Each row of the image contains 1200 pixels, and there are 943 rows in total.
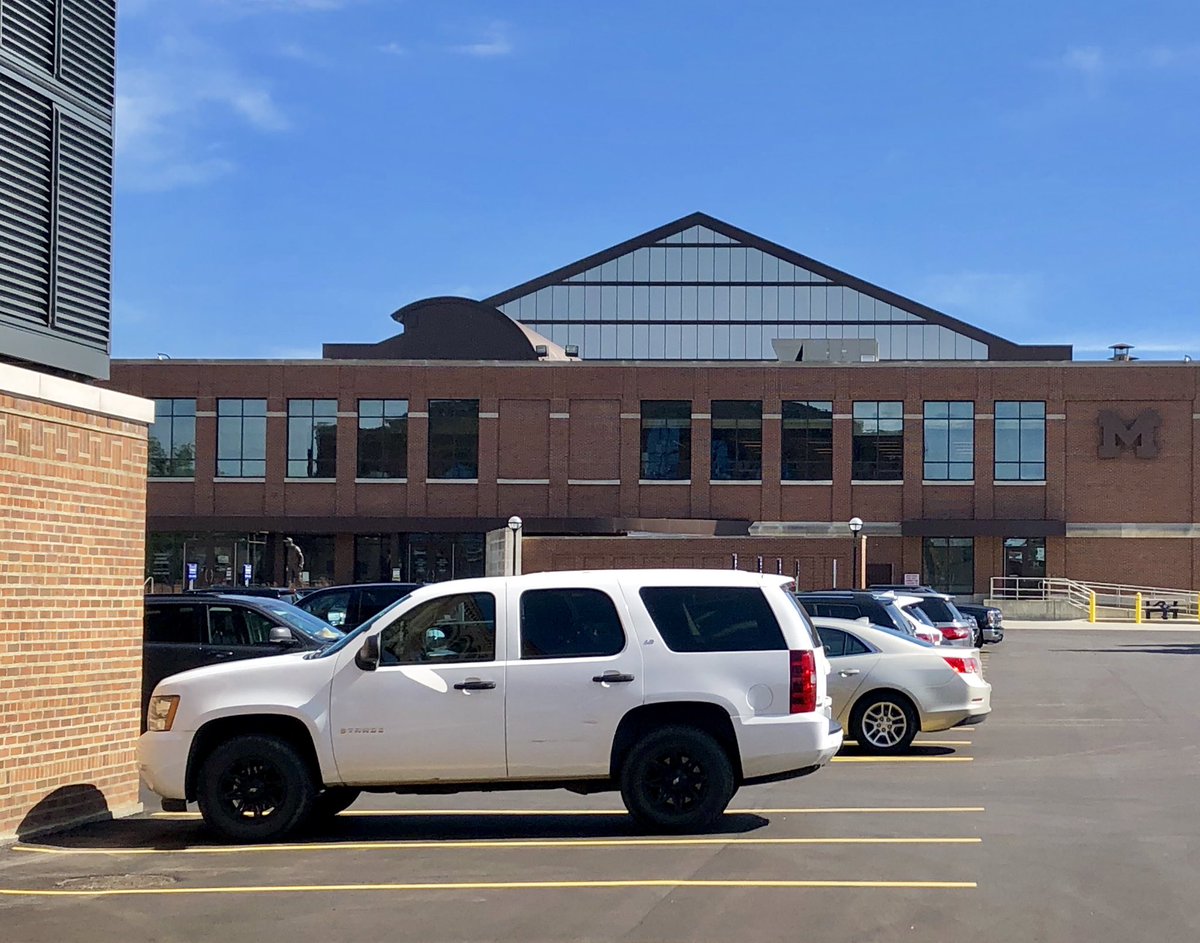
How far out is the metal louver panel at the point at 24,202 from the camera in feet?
37.5

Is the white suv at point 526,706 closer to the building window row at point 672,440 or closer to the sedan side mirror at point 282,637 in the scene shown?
the sedan side mirror at point 282,637

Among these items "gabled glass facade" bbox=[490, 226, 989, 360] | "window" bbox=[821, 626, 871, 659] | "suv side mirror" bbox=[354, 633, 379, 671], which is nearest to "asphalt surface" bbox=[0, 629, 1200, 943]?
"suv side mirror" bbox=[354, 633, 379, 671]

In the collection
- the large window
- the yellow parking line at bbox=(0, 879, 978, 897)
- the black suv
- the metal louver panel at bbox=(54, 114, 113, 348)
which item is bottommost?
the yellow parking line at bbox=(0, 879, 978, 897)

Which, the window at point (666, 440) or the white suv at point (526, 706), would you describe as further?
the window at point (666, 440)

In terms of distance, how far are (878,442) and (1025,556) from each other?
7.68 m

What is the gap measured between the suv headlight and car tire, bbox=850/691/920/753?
320 inches

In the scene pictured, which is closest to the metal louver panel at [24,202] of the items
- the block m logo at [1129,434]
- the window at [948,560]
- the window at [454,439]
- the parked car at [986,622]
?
the parked car at [986,622]

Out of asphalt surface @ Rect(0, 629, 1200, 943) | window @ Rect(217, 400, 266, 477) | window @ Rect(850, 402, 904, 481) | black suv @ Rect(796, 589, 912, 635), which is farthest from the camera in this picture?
window @ Rect(217, 400, 266, 477)

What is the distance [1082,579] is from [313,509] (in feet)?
106

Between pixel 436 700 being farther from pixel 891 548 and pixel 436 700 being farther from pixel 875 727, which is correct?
pixel 891 548

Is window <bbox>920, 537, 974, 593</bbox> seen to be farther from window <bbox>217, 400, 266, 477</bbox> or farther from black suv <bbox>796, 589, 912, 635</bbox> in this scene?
black suv <bbox>796, 589, 912, 635</bbox>

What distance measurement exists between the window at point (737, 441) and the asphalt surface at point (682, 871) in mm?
50013

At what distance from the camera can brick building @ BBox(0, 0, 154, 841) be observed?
11273mm

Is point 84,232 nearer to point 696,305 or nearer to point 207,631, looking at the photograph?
point 207,631
